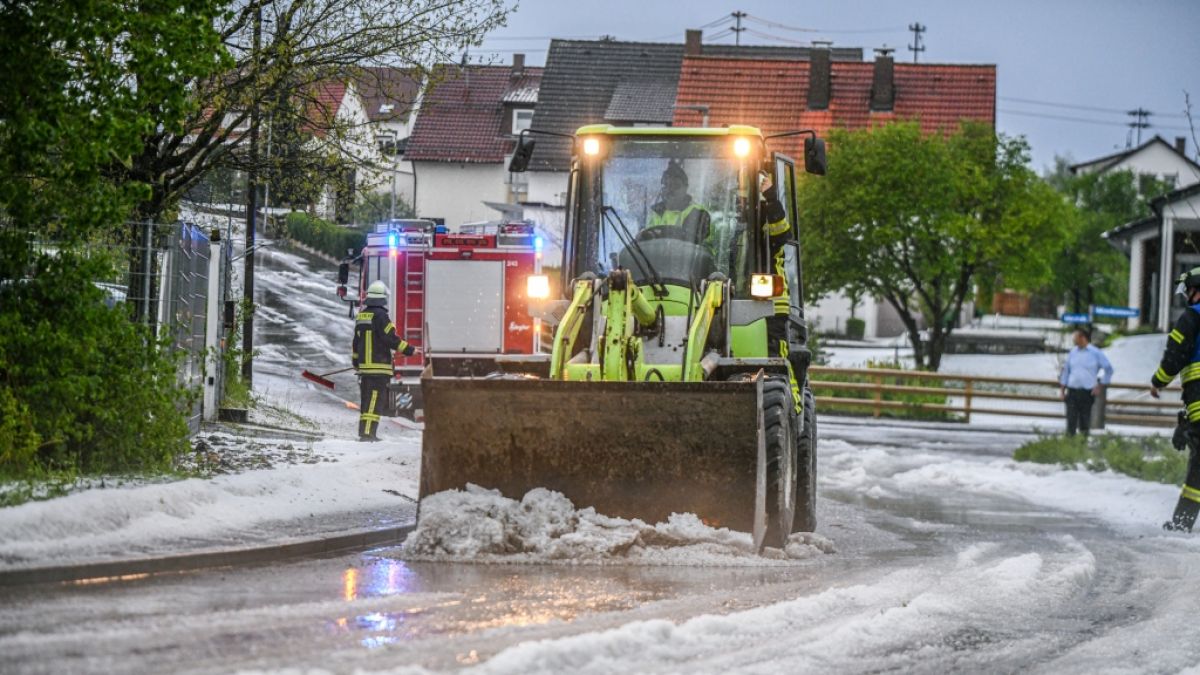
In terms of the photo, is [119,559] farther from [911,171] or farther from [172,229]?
[911,171]

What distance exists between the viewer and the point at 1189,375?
12953 millimetres

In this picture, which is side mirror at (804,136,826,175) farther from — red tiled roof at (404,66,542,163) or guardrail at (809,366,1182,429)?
red tiled roof at (404,66,542,163)

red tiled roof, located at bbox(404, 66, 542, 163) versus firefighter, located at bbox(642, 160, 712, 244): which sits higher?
red tiled roof, located at bbox(404, 66, 542, 163)

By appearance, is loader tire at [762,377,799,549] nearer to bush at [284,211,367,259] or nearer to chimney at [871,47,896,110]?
bush at [284,211,367,259]

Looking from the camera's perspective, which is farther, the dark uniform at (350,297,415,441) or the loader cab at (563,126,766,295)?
the dark uniform at (350,297,415,441)

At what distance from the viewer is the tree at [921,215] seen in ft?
126

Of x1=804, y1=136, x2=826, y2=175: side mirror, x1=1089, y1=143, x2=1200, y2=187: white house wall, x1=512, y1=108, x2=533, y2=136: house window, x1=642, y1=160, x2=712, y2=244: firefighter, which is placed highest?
x1=1089, y1=143, x2=1200, y2=187: white house wall

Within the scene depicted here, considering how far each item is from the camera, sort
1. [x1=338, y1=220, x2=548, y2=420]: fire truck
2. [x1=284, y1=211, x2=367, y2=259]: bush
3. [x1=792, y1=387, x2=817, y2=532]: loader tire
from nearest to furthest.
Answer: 1. [x1=792, y1=387, x2=817, y2=532]: loader tire
2. [x1=338, y1=220, x2=548, y2=420]: fire truck
3. [x1=284, y1=211, x2=367, y2=259]: bush

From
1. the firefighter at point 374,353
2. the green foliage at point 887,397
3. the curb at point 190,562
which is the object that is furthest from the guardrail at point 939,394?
the curb at point 190,562

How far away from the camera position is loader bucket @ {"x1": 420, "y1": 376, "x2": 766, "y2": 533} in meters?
9.55

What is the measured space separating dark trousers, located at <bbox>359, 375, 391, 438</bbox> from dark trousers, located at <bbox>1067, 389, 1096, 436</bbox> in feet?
39.2

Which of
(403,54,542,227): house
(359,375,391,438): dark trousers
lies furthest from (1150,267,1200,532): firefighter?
(403,54,542,227): house

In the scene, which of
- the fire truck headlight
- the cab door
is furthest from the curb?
the cab door

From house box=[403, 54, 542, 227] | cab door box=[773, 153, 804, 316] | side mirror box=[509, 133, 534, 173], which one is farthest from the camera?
house box=[403, 54, 542, 227]
